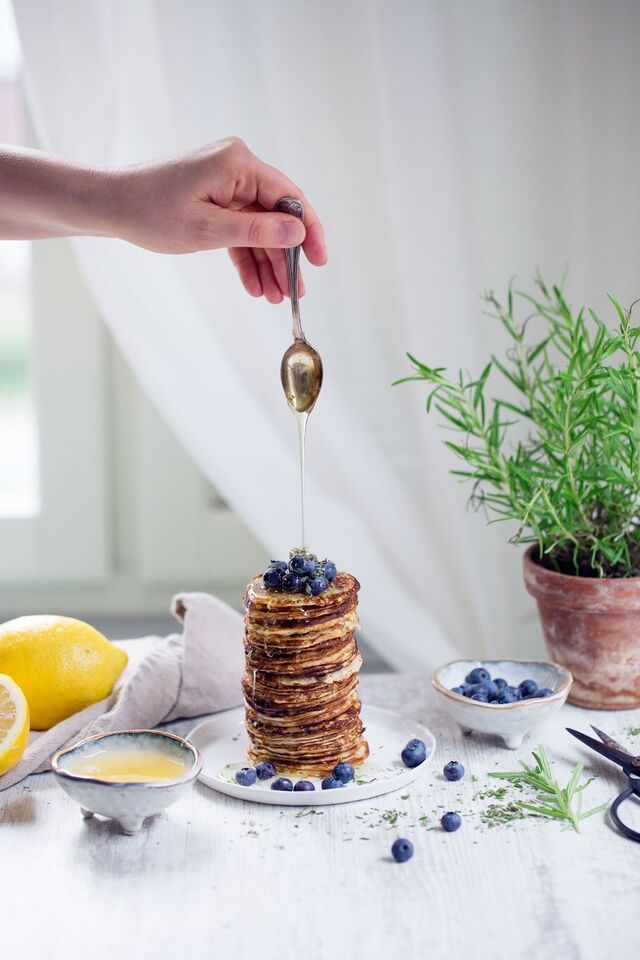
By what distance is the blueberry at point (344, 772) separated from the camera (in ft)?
3.75

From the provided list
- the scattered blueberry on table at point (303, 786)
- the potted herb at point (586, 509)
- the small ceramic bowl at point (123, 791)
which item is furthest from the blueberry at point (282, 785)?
the potted herb at point (586, 509)

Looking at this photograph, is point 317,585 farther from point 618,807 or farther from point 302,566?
point 618,807

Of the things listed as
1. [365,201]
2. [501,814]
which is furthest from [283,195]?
[501,814]

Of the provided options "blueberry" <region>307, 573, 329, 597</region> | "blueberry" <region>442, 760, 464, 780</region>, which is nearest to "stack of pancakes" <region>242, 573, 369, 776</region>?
"blueberry" <region>307, 573, 329, 597</region>

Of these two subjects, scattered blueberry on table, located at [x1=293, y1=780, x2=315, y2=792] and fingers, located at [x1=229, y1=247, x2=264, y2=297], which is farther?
fingers, located at [x1=229, y1=247, x2=264, y2=297]

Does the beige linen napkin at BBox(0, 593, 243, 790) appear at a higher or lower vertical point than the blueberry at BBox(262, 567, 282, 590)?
lower

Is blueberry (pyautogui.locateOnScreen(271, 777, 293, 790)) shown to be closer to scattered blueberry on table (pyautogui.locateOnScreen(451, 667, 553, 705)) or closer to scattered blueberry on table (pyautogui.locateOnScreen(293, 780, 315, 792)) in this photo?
scattered blueberry on table (pyautogui.locateOnScreen(293, 780, 315, 792))

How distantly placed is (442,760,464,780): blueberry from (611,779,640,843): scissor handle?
6.8 inches

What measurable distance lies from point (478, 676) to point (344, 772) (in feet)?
0.84

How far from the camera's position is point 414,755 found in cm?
119

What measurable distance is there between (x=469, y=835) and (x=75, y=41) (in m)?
1.34

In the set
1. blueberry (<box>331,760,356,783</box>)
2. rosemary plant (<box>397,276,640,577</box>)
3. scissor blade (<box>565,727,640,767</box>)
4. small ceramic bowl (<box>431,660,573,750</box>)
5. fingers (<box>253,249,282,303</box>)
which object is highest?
fingers (<box>253,249,282,303</box>)

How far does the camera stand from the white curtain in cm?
168

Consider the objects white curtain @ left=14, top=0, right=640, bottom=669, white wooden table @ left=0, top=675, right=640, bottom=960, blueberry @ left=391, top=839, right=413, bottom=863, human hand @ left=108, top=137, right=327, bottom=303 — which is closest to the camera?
white wooden table @ left=0, top=675, right=640, bottom=960
